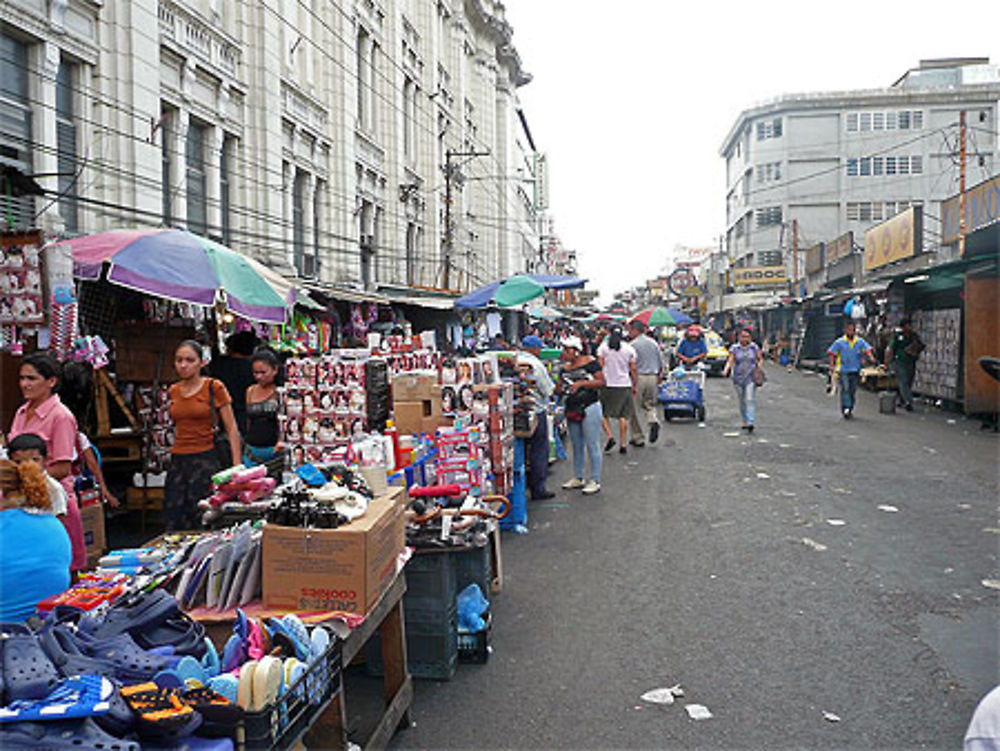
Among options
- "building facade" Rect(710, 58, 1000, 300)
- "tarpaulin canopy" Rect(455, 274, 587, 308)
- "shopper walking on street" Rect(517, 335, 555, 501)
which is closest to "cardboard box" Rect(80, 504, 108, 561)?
"shopper walking on street" Rect(517, 335, 555, 501)

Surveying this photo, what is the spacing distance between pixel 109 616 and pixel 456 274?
36958mm

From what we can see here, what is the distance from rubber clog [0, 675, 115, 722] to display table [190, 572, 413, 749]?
712 mm

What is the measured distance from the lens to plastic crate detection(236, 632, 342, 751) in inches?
107

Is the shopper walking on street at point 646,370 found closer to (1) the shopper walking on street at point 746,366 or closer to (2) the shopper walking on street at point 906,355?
(1) the shopper walking on street at point 746,366

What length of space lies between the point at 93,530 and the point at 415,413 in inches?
126

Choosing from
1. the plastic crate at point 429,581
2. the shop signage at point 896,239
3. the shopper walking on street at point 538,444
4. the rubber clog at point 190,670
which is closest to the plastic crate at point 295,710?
the rubber clog at point 190,670

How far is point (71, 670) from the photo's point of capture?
2705 millimetres

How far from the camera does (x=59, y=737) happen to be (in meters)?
2.31

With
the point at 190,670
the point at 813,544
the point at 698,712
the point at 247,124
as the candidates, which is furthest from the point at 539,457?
the point at 247,124

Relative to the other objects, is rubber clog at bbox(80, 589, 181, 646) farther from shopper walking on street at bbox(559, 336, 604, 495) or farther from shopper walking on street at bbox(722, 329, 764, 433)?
shopper walking on street at bbox(722, 329, 764, 433)

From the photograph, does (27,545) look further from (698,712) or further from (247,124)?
(247,124)

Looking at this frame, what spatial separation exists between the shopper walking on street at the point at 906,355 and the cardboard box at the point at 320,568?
18.0 metres

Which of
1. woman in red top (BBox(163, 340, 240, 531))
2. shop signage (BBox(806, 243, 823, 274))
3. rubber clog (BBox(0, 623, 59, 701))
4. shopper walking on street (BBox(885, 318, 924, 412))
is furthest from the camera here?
shop signage (BBox(806, 243, 823, 274))

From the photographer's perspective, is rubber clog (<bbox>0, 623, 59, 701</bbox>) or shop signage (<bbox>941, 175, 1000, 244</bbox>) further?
shop signage (<bbox>941, 175, 1000, 244</bbox>)
